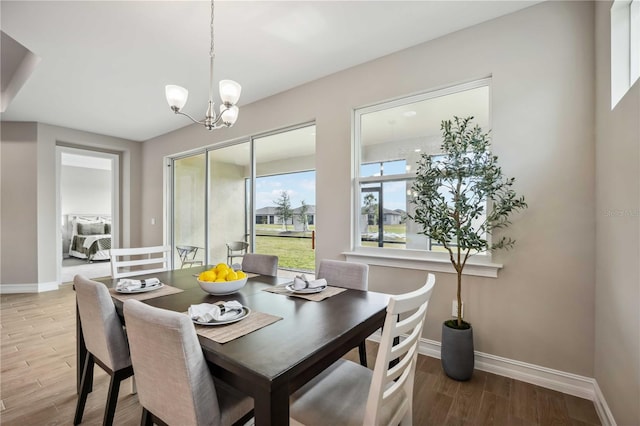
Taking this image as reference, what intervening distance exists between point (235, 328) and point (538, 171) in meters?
2.22

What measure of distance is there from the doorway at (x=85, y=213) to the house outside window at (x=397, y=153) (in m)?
6.00

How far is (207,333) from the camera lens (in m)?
1.12

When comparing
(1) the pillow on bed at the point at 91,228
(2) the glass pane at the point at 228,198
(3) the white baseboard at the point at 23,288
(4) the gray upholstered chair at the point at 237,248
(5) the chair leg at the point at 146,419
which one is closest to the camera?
(5) the chair leg at the point at 146,419

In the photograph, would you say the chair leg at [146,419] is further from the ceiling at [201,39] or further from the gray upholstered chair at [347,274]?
the ceiling at [201,39]

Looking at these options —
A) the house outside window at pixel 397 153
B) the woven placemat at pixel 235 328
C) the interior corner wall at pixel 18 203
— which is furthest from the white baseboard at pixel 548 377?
the interior corner wall at pixel 18 203

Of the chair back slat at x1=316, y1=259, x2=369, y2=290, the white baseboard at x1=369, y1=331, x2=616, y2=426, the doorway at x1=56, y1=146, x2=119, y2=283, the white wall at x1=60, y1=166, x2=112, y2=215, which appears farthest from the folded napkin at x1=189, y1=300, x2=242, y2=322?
the white wall at x1=60, y1=166, x2=112, y2=215

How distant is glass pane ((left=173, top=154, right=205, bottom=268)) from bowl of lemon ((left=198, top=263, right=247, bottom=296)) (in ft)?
10.5

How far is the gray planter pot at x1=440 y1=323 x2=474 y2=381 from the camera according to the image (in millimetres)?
2031

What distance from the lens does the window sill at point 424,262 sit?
220 centimetres

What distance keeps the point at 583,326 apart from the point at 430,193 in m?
1.30

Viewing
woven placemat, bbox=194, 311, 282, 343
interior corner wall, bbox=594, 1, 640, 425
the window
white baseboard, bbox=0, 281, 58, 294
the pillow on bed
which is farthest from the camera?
the pillow on bed

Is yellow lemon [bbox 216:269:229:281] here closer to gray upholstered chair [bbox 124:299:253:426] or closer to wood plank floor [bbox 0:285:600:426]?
gray upholstered chair [bbox 124:299:253:426]

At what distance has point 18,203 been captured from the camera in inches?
181

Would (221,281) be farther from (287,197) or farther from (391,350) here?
(287,197)
